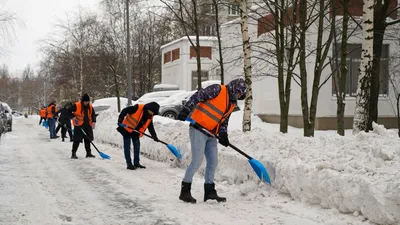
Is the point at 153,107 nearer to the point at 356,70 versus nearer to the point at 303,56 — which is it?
the point at 303,56

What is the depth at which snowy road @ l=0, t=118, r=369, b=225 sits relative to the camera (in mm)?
6187

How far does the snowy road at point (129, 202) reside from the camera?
20.3 feet

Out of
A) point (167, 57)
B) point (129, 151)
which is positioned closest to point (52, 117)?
point (129, 151)

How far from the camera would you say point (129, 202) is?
287 inches

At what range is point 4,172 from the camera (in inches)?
418

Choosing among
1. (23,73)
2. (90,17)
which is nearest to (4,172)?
(90,17)

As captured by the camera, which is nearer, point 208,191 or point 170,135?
point 208,191

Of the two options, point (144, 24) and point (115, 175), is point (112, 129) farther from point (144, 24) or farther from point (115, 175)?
point (144, 24)

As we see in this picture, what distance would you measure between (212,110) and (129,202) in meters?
1.70

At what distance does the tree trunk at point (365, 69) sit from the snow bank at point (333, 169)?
2723 mm

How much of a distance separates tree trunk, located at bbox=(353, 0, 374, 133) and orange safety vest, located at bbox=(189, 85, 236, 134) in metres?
5.19

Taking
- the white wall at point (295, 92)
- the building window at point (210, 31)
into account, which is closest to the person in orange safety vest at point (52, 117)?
the white wall at point (295, 92)

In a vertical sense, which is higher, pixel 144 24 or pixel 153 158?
pixel 144 24

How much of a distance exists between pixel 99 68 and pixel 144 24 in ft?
17.1
